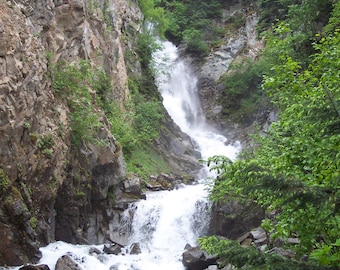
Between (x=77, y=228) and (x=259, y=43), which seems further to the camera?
(x=259, y=43)

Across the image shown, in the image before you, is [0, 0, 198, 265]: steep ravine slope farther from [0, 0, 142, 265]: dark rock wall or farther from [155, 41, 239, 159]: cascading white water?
[155, 41, 239, 159]: cascading white water

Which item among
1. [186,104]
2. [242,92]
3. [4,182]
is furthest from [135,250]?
[186,104]

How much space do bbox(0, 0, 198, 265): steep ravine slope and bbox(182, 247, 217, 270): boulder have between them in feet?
14.0

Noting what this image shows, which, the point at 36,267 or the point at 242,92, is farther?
the point at 242,92

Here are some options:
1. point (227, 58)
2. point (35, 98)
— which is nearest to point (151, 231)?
point (35, 98)

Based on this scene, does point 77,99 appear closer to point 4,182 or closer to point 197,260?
point 4,182

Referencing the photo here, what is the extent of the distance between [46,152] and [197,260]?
19.7ft

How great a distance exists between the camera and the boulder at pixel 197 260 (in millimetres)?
12938

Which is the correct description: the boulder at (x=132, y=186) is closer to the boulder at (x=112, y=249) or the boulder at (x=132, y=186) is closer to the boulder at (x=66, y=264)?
the boulder at (x=112, y=249)

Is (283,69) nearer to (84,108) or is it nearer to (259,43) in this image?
(84,108)

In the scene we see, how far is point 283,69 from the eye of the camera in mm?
6527

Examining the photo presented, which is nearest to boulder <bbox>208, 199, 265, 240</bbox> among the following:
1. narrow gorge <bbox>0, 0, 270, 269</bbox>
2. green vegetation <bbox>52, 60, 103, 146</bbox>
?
narrow gorge <bbox>0, 0, 270, 269</bbox>

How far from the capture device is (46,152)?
515 inches

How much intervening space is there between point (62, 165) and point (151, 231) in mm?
5074
